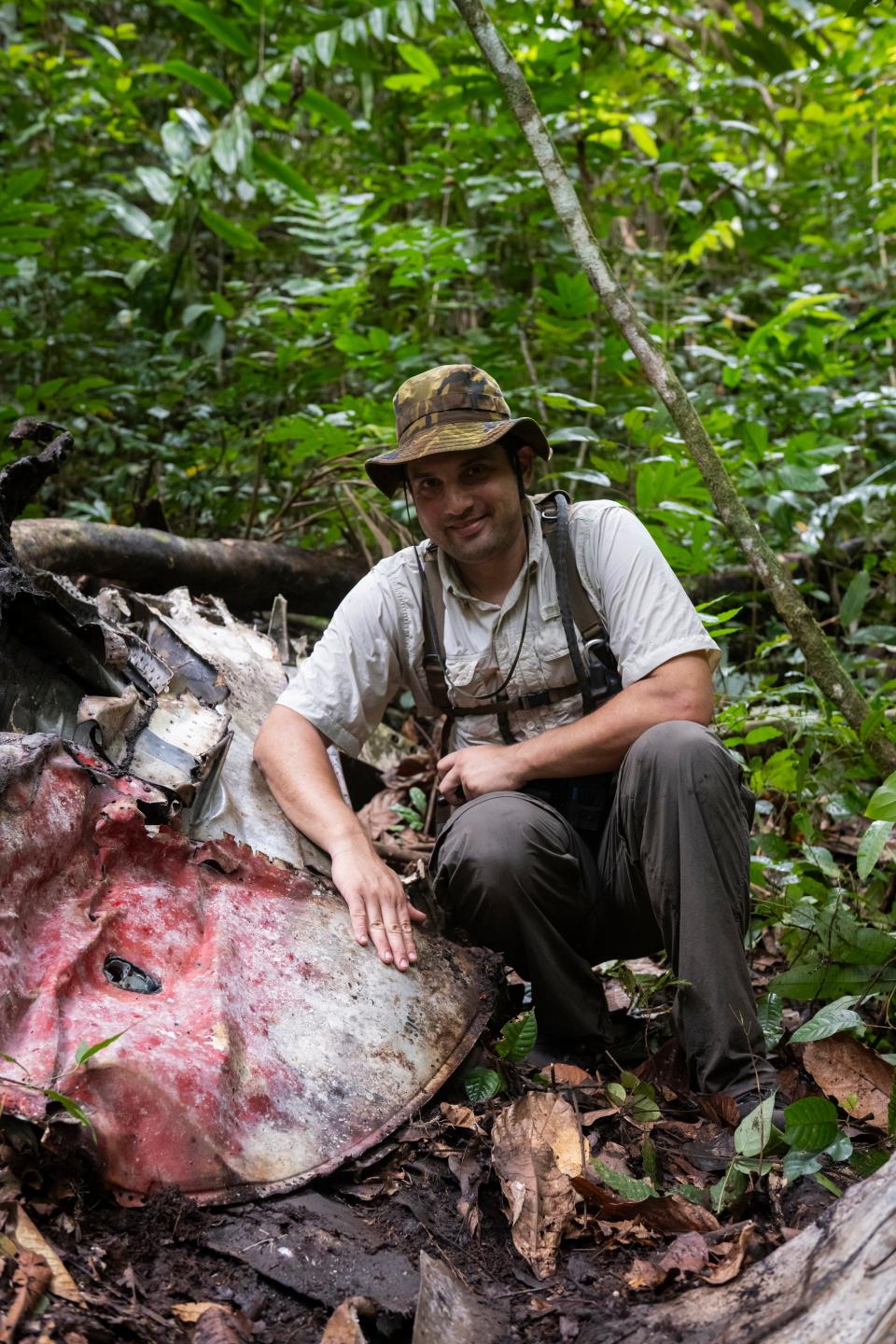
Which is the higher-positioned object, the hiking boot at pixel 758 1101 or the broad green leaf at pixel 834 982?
the broad green leaf at pixel 834 982

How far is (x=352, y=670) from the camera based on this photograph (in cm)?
356

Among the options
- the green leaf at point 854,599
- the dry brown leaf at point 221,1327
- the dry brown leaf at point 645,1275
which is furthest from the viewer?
the green leaf at point 854,599

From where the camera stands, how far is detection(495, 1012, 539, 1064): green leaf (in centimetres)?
294

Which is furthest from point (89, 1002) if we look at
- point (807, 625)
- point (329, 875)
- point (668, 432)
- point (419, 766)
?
point (668, 432)

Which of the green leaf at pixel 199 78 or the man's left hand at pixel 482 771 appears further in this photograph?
the green leaf at pixel 199 78

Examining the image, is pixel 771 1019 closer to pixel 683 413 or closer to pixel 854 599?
pixel 854 599

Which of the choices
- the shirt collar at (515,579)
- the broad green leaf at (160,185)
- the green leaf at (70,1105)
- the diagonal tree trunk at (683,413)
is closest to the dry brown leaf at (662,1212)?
the green leaf at (70,1105)

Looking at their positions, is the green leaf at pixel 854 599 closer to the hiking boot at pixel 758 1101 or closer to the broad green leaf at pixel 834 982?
the broad green leaf at pixel 834 982

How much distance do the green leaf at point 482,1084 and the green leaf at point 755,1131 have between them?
0.61 meters

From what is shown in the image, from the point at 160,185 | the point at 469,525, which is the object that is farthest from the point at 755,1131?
the point at 160,185

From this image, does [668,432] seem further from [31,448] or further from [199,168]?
[31,448]

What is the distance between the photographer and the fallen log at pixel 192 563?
16.0ft

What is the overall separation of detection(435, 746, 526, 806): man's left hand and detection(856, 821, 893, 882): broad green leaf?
1.03 meters

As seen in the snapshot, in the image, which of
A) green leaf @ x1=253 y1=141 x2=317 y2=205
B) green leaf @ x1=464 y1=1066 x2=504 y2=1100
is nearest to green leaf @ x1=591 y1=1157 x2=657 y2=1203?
green leaf @ x1=464 y1=1066 x2=504 y2=1100
